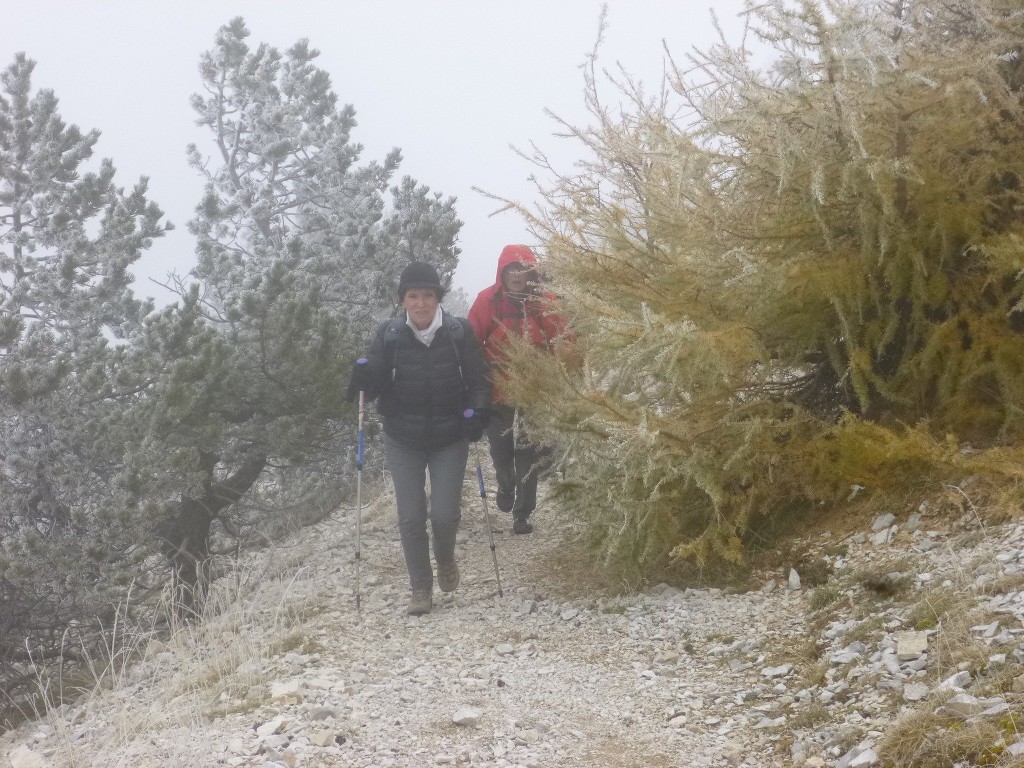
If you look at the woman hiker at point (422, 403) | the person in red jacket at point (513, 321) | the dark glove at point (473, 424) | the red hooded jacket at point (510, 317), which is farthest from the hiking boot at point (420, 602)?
the red hooded jacket at point (510, 317)

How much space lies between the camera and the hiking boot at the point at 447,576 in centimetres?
734

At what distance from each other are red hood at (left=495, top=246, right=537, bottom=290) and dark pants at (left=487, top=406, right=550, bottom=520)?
1.24 m

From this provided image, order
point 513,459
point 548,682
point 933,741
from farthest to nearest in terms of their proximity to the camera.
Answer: point 513,459
point 548,682
point 933,741

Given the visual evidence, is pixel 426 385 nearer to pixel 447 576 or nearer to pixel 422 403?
pixel 422 403

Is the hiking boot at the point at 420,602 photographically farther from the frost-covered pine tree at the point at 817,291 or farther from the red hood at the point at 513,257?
the red hood at the point at 513,257

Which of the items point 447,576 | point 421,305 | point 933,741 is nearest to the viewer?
point 933,741

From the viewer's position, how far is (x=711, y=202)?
232 inches

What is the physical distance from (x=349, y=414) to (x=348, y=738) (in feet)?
18.1

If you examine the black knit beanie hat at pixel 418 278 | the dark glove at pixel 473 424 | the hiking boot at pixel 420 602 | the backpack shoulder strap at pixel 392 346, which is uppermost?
the black knit beanie hat at pixel 418 278

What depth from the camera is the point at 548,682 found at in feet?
17.2

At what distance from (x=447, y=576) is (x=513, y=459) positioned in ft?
6.92

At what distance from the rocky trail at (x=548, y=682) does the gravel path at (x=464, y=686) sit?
2 centimetres

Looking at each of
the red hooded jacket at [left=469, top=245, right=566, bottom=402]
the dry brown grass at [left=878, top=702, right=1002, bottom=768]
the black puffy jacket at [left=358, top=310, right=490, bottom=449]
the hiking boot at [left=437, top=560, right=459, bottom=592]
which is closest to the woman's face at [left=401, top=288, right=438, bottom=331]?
the black puffy jacket at [left=358, top=310, right=490, bottom=449]

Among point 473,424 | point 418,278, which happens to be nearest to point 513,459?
point 473,424
